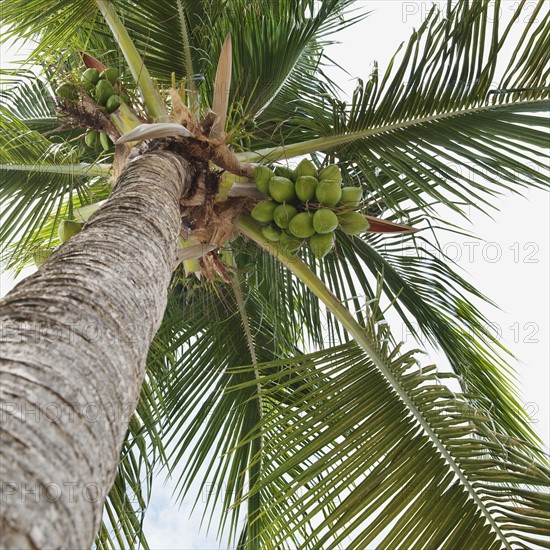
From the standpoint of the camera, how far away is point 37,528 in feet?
2.13

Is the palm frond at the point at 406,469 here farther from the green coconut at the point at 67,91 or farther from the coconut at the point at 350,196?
the green coconut at the point at 67,91

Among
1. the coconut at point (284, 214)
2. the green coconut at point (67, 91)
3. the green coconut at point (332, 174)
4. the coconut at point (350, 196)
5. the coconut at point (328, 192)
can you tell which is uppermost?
the green coconut at point (67, 91)

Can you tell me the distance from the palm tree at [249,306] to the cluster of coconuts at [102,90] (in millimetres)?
24

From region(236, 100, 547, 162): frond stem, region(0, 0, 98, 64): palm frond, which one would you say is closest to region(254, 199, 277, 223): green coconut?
region(236, 100, 547, 162): frond stem

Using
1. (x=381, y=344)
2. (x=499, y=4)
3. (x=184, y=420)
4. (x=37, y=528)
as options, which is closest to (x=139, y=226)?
(x=37, y=528)

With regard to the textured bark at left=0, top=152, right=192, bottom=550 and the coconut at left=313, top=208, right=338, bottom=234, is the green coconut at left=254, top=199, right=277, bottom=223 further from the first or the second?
the textured bark at left=0, top=152, right=192, bottom=550

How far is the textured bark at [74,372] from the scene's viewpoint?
696 mm

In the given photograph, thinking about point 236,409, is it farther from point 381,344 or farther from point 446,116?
point 446,116

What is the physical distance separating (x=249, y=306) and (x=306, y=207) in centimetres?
136

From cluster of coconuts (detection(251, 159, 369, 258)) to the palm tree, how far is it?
131 mm

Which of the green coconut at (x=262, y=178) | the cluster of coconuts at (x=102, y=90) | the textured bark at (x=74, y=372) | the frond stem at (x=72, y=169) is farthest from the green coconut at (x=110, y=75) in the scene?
the textured bark at (x=74, y=372)

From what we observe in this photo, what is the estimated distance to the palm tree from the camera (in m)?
0.96

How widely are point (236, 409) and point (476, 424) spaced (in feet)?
4.47

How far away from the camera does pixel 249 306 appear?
3.55 m
